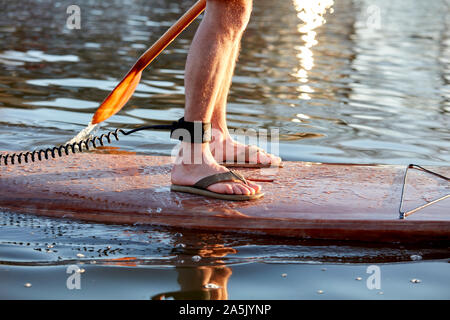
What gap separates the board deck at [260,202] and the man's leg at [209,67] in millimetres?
85

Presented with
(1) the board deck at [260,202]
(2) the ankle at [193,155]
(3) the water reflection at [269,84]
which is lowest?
(1) the board deck at [260,202]

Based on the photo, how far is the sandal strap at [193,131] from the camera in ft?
9.33

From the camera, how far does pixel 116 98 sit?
Result: 3393mm

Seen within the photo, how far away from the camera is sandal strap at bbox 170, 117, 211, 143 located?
2844 millimetres

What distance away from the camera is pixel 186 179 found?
2.91 metres

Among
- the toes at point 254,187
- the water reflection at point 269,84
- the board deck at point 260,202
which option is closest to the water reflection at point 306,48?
the water reflection at point 269,84

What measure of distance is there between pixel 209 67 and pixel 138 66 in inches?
25.3

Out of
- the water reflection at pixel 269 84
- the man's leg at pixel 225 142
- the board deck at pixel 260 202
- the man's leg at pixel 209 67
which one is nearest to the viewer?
the board deck at pixel 260 202

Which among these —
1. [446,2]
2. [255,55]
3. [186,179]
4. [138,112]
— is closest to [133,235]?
[186,179]

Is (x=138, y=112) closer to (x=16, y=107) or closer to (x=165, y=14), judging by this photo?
(x=16, y=107)

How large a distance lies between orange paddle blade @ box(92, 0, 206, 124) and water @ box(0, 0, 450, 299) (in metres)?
0.67

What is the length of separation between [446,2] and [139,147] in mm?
18919

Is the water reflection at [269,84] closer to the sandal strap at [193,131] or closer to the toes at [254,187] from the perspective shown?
the toes at [254,187]

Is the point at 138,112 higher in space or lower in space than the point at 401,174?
higher
